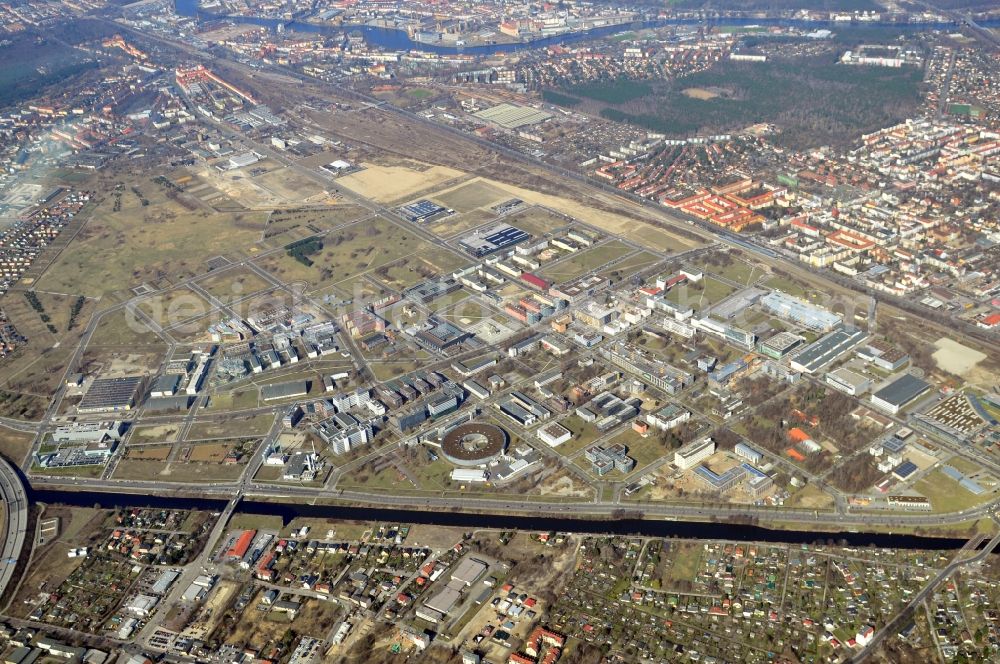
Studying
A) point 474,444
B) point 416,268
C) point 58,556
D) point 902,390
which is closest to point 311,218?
point 416,268

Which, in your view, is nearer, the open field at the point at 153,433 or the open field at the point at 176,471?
the open field at the point at 176,471

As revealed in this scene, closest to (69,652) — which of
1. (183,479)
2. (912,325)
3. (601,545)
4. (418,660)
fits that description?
(183,479)

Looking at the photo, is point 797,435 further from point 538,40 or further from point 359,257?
point 538,40

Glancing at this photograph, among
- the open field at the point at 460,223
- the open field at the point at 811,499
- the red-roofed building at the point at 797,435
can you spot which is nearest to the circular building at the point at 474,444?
the open field at the point at 811,499

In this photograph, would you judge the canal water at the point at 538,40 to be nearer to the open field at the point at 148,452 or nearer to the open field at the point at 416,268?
the open field at the point at 416,268

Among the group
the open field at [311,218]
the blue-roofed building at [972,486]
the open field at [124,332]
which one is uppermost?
the blue-roofed building at [972,486]

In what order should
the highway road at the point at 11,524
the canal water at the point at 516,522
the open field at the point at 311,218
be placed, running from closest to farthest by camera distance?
the canal water at the point at 516,522, the highway road at the point at 11,524, the open field at the point at 311,218

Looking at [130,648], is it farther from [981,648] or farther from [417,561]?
[981,648]
